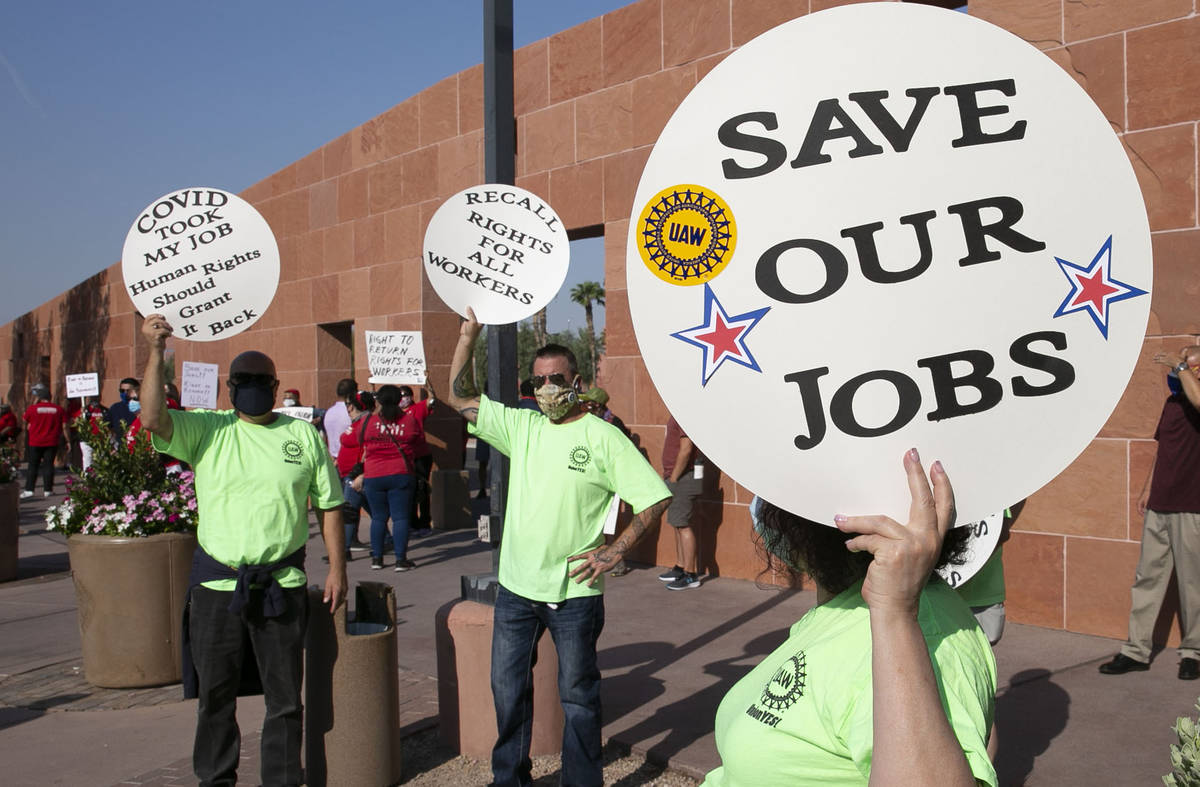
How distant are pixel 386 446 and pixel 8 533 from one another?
404cm

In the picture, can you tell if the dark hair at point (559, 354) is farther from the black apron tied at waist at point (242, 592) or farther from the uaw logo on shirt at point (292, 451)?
the black apron tied at waist at point (242, 592)

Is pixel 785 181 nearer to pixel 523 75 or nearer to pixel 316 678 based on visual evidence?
pixel 316 678

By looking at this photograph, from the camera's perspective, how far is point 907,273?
1.40 metres

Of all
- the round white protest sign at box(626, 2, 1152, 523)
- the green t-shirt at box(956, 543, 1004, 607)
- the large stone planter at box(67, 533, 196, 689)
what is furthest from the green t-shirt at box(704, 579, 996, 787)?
the large stone planter at box(67, 533, 196, 689)

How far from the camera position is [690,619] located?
7.47m

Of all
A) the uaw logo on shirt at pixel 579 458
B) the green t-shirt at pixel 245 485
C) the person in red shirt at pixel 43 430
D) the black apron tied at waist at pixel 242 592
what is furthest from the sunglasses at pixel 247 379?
the person in red shirt at pixel 43 430

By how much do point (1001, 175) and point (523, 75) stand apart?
399 inches

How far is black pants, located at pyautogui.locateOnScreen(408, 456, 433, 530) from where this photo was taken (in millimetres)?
12570

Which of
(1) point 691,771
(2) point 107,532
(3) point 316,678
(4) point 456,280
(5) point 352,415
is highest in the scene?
(4) point 456,280

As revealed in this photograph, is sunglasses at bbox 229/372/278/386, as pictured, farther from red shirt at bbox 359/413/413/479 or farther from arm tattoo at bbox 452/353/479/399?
red shirt at bbox 359/413/413/479

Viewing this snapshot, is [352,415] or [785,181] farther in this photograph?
[352,415]

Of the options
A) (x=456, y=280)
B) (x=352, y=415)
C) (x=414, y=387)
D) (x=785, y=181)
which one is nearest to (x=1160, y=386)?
(x=456, y=280)

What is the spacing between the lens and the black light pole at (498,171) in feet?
16.9

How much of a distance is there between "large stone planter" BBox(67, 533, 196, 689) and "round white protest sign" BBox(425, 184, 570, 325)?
3.15 meters
